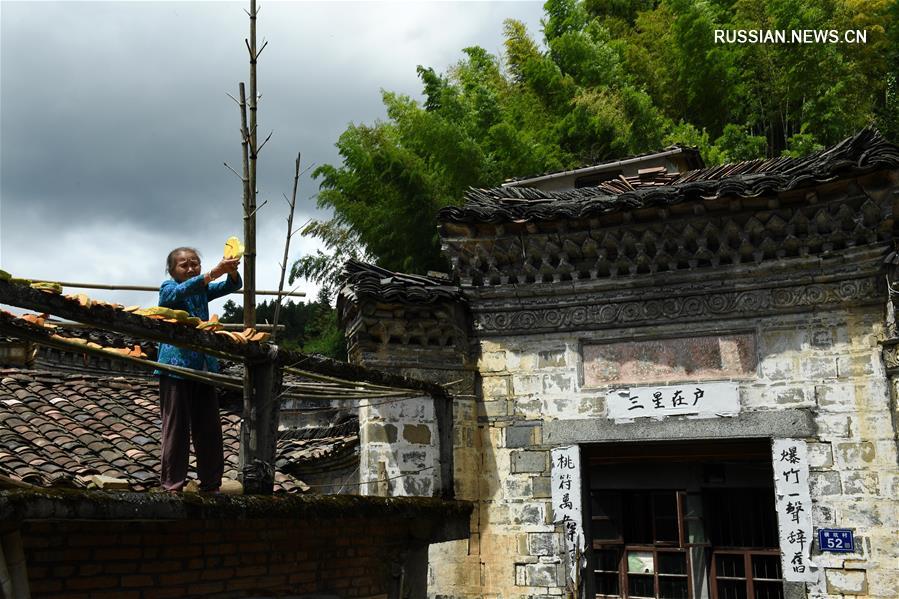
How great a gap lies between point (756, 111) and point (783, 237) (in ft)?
37.0

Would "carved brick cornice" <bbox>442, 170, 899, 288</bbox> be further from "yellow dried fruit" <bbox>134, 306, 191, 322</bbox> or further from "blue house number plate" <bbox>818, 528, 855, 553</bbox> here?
"yellow dried fruit" <bbox>134, 306, 191, 322</bbox>

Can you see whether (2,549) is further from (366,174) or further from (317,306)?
(317,306)

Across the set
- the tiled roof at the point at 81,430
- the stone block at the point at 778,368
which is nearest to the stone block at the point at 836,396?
the stone block at the point at 778,368

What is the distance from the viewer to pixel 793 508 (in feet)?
27.5

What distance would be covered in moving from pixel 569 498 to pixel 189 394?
518 cm

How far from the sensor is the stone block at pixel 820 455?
27.5 ft

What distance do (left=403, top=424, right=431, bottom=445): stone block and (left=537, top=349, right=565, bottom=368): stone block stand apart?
1.46 metres

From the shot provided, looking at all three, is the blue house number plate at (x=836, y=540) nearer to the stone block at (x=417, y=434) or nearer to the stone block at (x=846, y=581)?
the stone block at (x=846, y=581)

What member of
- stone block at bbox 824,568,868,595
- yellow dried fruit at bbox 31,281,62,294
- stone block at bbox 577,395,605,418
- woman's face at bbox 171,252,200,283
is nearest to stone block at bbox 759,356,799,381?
stone block at bbox 577,395,605,418

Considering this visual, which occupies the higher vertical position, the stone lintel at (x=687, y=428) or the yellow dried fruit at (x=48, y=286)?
the yellow dried fruit at (x=48, y=286)

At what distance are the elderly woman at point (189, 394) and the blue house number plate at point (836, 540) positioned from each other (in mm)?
5889

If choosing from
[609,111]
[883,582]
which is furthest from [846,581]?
[609,111]

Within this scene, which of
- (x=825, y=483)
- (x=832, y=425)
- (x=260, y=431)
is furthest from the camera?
(x=832, y=425)

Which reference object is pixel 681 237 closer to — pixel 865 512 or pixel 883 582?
pixel 865 512
